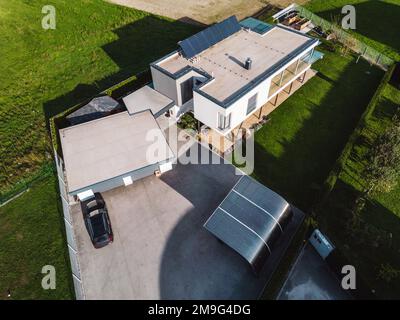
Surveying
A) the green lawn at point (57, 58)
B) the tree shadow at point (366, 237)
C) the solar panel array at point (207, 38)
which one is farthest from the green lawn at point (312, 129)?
the green lawn at point (57, 58)

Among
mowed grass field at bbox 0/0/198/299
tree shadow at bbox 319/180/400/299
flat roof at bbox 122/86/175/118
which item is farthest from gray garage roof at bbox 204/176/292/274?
mowed grass field at bbox 0/0/198/299

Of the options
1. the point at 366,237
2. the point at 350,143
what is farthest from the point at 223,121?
the point at 366,237

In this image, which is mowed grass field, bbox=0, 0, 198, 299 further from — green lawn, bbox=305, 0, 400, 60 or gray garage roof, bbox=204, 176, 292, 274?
green lawn, bbox=305, 0, 400, 60

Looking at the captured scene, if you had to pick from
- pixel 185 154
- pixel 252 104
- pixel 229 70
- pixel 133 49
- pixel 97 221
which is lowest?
pixel 97 221

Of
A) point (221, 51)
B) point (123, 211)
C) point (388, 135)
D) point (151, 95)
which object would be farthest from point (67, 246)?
point (388, 135)

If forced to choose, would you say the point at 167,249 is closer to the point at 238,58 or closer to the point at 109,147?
the point at 109,147
